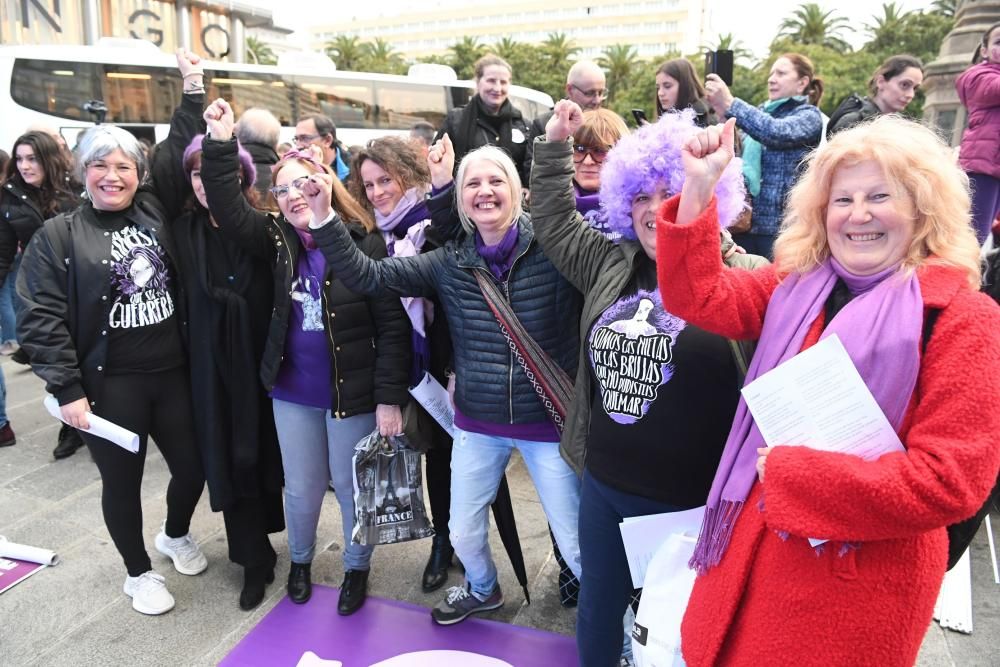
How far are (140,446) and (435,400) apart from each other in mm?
1218

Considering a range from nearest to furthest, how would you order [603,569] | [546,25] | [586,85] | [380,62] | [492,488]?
[603,569]
[492,488]
[586,85]
[380,62]
[546,25]

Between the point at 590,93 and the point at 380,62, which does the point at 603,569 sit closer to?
the point at 590,93

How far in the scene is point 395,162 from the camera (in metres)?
2.67

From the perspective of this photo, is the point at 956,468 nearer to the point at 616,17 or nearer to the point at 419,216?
the point at 419,216

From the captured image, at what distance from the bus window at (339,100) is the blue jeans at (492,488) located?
42.6 feet

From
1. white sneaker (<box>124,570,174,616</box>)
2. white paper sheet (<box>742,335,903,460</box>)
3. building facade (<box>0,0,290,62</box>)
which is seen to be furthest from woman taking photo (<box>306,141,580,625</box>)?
building facade (<box>0,0,290,62</box>)

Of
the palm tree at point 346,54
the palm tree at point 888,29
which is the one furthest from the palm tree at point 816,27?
the palm tree at point 346,54

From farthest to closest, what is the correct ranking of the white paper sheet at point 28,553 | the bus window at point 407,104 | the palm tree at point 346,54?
1. the palm tree at point 346,54
2. the bus window at point 407,104
3. the white paper sheet at point 28,553

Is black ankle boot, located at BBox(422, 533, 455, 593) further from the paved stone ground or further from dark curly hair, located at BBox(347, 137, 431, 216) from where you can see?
dark curly hair, located at BBox(347, 137, 431, 216)

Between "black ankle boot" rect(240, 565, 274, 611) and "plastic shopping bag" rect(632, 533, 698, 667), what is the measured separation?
181 centimetres

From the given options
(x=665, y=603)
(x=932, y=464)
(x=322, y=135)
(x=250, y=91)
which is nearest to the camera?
(x=932, y=464)

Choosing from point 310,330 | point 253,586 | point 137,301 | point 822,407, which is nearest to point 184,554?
point 253,586

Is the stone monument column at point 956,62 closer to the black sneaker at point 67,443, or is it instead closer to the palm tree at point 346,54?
the black sneaker at point 67,443

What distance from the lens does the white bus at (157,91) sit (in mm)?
11070
